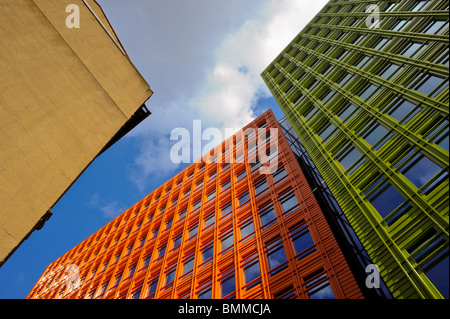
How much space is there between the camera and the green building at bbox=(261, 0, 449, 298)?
1188 centimetres

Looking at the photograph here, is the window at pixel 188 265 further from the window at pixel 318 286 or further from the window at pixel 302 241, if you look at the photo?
the window at pixel 318 286

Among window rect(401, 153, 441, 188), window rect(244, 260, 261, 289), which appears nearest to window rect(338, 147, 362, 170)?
window rect(401, 153, 441, 188)

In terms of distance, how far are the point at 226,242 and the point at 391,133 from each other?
14.4 meters

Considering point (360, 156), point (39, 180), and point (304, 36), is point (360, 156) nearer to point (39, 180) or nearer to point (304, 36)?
point (39, 180)

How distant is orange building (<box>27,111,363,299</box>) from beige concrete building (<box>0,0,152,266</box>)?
41.2 ft

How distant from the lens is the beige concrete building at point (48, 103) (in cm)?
956

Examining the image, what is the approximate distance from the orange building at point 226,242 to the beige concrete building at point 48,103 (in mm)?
12549

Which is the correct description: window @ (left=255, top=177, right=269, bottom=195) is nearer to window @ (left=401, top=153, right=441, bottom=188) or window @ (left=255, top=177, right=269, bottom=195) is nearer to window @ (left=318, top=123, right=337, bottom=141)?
window @ (left=318, top=123, right=337, bottom=141)

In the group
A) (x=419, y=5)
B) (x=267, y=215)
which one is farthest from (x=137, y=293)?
(x=419, y=5)

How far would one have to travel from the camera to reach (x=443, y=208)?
11500 mm

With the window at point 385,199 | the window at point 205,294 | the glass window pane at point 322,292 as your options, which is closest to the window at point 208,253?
the window at point 205,294

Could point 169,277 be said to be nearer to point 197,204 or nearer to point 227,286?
point 227,286

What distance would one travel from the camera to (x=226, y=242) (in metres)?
23.9
